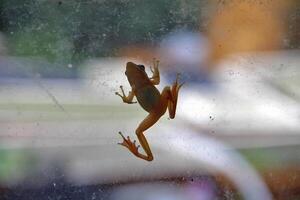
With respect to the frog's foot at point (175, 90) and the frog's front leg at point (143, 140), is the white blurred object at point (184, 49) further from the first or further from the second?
the frog's front leg at point (143, 140)

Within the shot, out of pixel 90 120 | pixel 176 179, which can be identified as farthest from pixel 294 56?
pixel 90 120

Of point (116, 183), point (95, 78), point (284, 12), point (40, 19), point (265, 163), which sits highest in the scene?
point (284, 12)

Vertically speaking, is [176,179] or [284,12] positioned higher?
[284,12]

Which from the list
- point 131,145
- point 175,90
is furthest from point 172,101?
point 131,145

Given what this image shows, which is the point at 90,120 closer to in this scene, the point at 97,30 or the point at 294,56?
the point at 97,30

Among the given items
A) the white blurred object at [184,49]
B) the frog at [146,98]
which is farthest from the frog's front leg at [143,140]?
the white blurred object at [184,49]

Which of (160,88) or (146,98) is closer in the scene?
(146,98)

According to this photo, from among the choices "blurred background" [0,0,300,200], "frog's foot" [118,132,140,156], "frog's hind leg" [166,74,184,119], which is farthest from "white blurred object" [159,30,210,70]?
"frog's foot" [118,132,140,156]

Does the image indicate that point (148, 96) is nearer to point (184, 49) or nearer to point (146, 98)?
point (146, 98)
